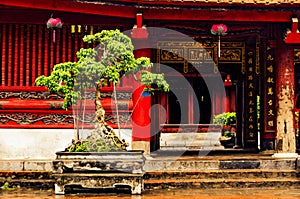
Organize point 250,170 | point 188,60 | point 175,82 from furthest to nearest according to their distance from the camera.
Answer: point 175,82 < point 188,60 < point 250,170

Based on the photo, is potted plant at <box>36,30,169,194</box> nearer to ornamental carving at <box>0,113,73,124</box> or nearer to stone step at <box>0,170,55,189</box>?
stone step at <box>0,170,55,189</box>

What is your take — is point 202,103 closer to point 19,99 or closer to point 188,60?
point 188,60

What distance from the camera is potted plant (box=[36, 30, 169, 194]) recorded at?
10.1 m

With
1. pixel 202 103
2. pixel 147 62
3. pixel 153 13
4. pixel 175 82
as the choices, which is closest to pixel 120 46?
pixel 147 62

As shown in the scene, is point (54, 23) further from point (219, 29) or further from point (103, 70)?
point (219, 29)

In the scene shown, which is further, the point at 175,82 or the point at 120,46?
the point at 175,82

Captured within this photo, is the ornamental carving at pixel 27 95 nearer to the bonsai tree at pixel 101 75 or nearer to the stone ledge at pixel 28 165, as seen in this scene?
the stone ledge at pixel 28 165

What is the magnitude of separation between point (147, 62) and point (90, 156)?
80.5 inches

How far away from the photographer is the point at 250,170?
11.5 m

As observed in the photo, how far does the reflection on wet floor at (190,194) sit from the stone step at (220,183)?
0.23 meters

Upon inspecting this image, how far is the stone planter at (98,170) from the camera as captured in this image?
33.1ft

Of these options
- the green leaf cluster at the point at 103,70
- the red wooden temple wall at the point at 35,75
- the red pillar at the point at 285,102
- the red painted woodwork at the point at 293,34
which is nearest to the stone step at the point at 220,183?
the red pillar at the point at 285,102

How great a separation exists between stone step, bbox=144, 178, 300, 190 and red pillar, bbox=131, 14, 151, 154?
3.80 ft

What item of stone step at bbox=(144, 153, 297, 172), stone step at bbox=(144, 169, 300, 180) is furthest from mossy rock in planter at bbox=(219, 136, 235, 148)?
stone step at bbox=(144, 169, 300, 180)
